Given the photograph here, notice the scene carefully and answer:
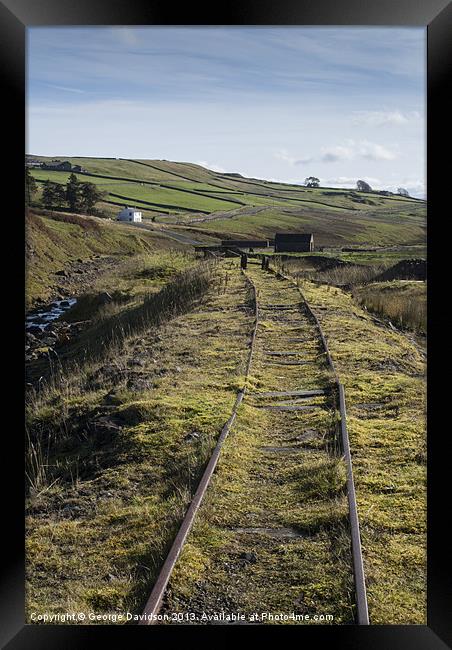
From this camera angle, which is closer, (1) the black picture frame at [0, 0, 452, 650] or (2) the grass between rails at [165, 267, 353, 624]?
(2) the grass between rails at [165, 267, 353, 624]

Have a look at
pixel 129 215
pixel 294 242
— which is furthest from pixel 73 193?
pixel 294 242

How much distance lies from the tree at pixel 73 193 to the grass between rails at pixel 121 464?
6939 mm

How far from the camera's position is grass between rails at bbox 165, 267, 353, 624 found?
3740 millimetres

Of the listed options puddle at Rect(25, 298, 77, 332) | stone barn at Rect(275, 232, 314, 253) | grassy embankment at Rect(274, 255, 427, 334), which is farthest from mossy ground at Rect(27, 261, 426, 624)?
puddle at Rect(25, 298, 77, 332)

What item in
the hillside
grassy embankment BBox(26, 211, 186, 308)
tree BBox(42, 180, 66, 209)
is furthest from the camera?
grassy embankment BBox(26, 211, 186, 308)

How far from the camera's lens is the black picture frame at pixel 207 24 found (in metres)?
4.01

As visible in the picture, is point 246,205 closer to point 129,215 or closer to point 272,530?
point 129,215

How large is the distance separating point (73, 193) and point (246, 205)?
576 cm

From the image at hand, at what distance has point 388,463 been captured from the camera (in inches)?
223

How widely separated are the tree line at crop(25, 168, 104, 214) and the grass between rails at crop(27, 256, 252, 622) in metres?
6.65

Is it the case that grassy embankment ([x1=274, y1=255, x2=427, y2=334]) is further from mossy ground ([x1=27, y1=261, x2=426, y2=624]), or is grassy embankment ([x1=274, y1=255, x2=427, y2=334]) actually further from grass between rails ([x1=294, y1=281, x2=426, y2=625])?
mossy ground ([x1=27, y1=261, x2=426, y2=624])

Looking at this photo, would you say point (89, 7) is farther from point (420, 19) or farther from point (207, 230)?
point (207, 230)
